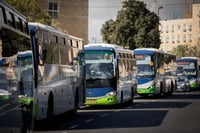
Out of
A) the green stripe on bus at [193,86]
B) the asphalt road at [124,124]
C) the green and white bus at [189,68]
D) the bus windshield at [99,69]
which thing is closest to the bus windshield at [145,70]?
the bus windshield at [99,69]

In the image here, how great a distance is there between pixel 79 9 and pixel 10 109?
218ft

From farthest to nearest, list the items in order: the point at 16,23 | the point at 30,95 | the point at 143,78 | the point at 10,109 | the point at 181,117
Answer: the point at 143,78 → the point at 181,117 → the point at 30,95 → the point at 16,23 → the point at 10,109

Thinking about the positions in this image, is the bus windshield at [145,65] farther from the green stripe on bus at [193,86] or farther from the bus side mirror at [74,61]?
the green stripe on bus at [193,86]

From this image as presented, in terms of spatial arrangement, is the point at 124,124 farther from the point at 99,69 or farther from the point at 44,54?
the point at 99,69

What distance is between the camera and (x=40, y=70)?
1831 cm

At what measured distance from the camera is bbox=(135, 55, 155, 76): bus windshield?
45188 millimetres

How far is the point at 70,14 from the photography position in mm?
76875

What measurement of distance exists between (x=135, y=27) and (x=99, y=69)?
47644 millimetres

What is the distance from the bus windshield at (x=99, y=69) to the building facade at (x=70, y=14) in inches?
1689

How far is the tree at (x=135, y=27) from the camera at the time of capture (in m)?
76.7

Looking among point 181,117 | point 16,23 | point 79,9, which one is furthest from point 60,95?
point 79,9

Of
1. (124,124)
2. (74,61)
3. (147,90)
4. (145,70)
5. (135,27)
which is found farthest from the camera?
(135,27)

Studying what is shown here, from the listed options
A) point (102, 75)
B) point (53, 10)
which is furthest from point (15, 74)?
point (53, 10)

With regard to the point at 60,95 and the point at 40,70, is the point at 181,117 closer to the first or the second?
the point at 60,95
